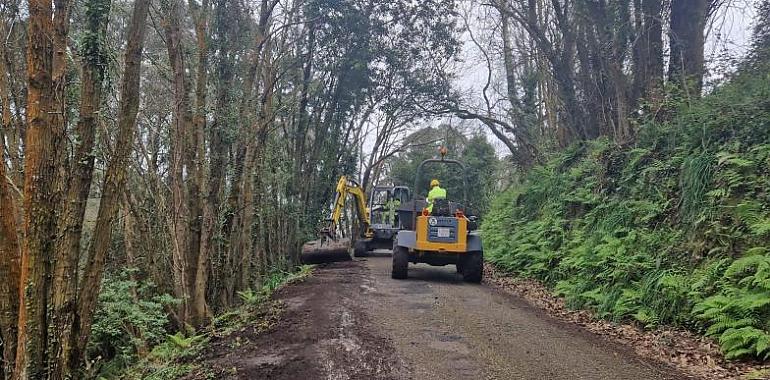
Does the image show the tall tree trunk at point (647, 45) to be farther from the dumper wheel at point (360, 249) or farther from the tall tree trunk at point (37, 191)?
the tall tree trunk at point (37, 191)

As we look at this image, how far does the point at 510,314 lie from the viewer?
317 inches

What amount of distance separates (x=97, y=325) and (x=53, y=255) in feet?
14.9

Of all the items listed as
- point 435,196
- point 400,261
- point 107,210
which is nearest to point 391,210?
point 435,196

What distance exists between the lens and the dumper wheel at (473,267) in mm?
11117

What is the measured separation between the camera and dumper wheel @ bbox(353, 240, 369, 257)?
19.2 m

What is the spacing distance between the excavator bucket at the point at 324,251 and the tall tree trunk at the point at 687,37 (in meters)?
8.96

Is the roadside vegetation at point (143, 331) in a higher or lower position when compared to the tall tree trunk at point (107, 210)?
lower

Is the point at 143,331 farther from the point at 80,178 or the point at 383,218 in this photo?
the point at 383,218

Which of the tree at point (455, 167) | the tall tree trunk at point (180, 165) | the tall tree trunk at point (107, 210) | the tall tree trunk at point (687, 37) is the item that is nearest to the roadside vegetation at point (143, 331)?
the tall tree trunk at point (180, 165)

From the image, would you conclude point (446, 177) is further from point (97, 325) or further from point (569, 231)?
point (97, 325)

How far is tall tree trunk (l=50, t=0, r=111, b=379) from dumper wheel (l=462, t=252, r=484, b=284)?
7128 mm

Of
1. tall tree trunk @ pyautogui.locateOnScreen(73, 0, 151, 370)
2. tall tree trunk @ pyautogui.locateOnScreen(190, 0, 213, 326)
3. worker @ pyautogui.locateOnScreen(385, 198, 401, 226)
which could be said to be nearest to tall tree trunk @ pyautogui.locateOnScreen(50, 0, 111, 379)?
tall tree trunk @ pyautogui.locateOnScreen(73, 0, 151, 370)

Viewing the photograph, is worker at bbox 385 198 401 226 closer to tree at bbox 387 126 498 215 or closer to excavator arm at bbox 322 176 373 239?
excavator arm at bbox 322 176 373 239

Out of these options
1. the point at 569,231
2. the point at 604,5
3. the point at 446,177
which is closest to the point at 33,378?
the point at 569,231
